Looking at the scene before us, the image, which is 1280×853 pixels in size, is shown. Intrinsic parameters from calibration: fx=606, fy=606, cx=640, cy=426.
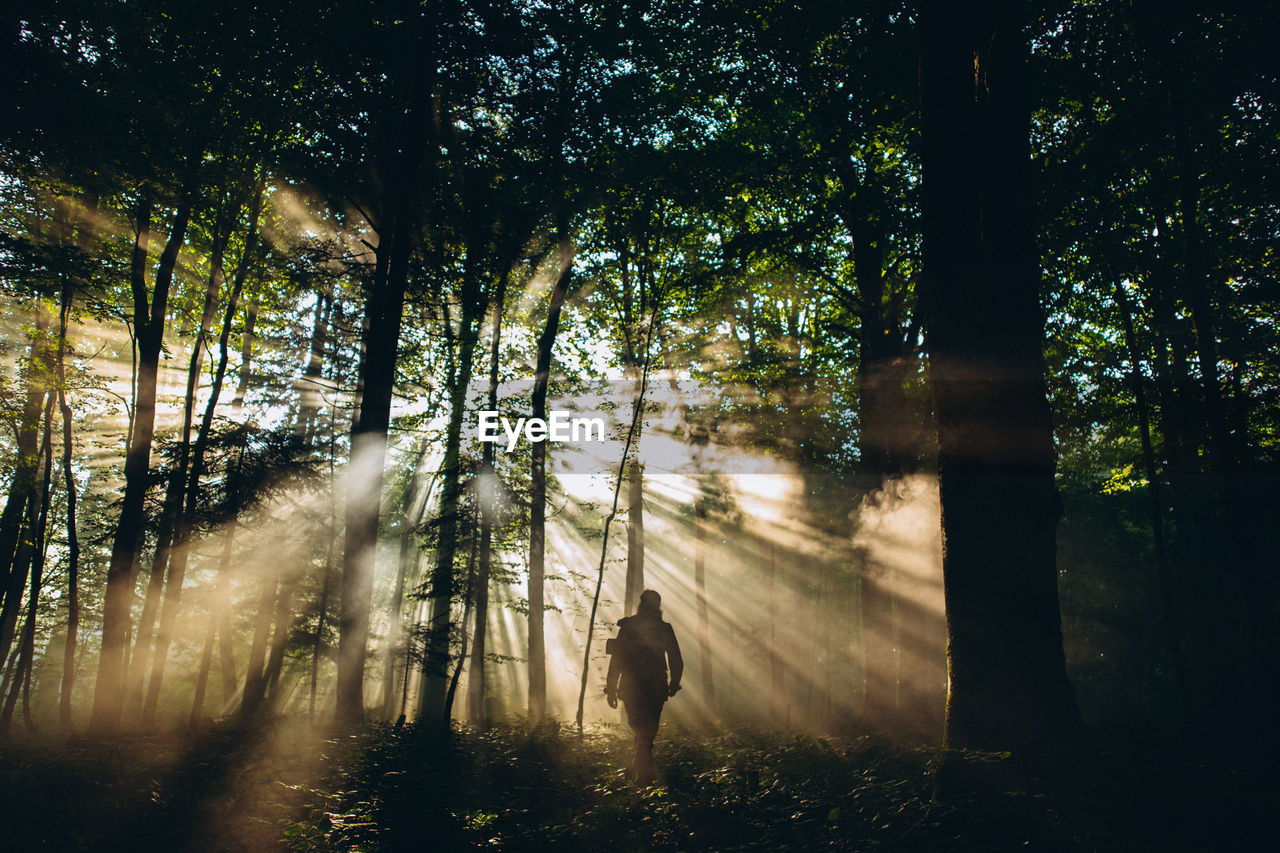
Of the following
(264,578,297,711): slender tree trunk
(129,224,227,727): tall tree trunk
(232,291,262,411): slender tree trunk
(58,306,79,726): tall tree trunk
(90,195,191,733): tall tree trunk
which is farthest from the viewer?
(264,578,297,711): slender tree trunk

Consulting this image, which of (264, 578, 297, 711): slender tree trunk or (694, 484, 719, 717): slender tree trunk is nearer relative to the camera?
(264, 578, 297, 711): slender tree trunk

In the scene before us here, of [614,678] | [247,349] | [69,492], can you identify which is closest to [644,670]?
[614,678]

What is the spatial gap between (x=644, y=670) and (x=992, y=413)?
4282 millimetres

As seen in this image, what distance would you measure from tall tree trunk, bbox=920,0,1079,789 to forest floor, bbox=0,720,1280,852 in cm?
58

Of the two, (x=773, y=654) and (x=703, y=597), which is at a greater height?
(x=703, y=597)

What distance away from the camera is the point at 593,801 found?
18.0ft

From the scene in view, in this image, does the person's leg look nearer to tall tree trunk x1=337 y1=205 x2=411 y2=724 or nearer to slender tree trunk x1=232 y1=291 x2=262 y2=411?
tall tree trunk x1=337 y1=205 x2=411 y2=724

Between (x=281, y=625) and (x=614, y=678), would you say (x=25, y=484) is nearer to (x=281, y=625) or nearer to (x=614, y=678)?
(x=281, y=625)

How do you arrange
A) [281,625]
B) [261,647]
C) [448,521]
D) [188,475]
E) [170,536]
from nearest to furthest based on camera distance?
[170,536] < [188,475] < [448,521] < [261,647] < [281,625]

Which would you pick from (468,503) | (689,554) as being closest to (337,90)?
(468,503)

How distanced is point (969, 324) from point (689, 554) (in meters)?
27.0

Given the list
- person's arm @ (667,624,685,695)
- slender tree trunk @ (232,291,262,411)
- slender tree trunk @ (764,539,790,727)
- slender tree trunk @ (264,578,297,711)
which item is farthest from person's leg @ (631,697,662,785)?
slender tree trunk @ (232,291,262,411)

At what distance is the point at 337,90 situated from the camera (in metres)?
10.3

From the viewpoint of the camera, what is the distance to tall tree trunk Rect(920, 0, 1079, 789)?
15.1 feet
